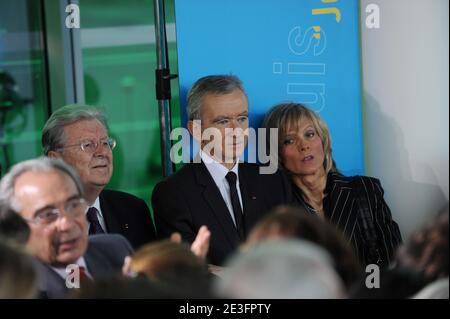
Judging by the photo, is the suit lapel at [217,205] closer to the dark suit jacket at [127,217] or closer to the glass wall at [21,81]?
the dark suit jacket at [127,217]

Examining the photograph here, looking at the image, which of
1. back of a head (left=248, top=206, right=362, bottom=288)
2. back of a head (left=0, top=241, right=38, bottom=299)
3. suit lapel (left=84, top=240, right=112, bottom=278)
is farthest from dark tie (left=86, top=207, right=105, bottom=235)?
back of a head (left=0, top=241, right=38, bottom=299)

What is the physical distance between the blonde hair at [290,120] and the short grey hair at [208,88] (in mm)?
296

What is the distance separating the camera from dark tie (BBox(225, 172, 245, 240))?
4.41 m

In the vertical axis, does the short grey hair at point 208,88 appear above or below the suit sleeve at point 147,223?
above

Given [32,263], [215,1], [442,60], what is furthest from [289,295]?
[442,60]

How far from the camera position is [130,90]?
7355mm

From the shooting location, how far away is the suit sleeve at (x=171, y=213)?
170 inches

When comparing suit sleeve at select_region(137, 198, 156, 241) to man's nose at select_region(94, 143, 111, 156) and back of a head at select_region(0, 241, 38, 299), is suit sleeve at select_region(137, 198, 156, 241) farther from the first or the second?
back of a head at select_region(0, 241, 38, 299)

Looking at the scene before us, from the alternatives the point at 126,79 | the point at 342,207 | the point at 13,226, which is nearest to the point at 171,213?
the point at 342,207

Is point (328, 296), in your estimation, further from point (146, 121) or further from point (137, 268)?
point (146, 121)

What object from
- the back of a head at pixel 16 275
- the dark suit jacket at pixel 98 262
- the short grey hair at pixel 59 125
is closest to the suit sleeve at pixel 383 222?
the short grey hair at pixel 59 125

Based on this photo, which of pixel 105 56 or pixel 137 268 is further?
pixel 105 56

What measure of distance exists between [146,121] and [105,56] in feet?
2.07

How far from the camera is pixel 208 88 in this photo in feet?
14.9
